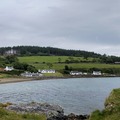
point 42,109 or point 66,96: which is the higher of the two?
point 42,109

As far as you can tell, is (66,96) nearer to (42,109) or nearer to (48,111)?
(42,109)

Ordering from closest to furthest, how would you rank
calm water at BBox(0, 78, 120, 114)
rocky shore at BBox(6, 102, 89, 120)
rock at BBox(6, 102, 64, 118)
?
rocky shore at BBox(6, 102, 89, 120) → rock at BBox(6, 102, 64, 118) → calm water at BBox(0, 78, 120, 114)

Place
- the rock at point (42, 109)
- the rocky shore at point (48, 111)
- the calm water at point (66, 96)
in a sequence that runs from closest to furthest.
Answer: the rocky shore at point (48, 111)
the rock at point (42, 109)
the calm water at point (66, 96)

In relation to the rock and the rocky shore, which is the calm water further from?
the rocky shore

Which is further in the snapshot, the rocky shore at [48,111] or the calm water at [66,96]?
the calm water at [66,96]

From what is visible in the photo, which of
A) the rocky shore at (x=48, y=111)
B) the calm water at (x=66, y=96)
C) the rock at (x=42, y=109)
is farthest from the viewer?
the calm water at (x=66, y=96)

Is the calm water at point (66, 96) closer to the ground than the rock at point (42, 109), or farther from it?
closer to the ground

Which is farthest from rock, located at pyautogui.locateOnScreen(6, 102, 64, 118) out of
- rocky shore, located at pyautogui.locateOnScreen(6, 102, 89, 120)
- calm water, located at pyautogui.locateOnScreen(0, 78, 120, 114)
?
calm water, located at pyautogui.locateOnScreen(0, 78, 120, 114)

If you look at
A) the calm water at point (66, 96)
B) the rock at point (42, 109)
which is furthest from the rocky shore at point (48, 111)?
the calm water at point (66, 96)

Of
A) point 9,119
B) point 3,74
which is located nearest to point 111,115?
point 9,119

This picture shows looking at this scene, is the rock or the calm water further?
the calm water

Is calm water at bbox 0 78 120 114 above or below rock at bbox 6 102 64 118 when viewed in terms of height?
below

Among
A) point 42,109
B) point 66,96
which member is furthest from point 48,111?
point 66,96

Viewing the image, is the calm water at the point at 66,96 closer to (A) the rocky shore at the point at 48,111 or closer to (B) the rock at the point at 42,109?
(B) the rock at the point at 42,109
